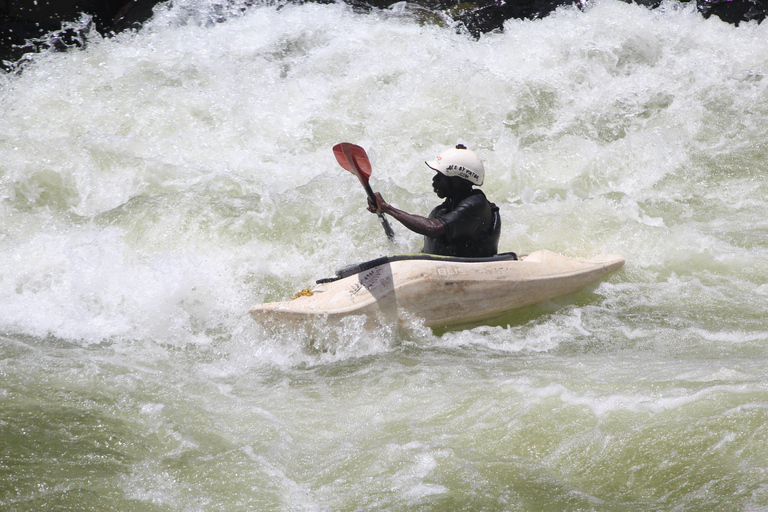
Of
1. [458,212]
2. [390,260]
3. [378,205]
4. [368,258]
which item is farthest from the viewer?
[368,258]

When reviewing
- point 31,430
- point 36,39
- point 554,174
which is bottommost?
point 31,430

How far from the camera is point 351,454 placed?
2859mm

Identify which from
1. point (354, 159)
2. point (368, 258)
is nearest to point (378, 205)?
point (354, 159)

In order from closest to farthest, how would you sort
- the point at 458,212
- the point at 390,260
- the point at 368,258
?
1. the point at 458,212
2. the point at 390,260
3. the point at 368,258

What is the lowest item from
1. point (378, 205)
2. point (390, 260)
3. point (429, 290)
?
point (429, 290)

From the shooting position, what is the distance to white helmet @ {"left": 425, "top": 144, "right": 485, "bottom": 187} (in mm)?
3861

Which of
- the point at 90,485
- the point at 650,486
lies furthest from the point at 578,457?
the point at 90,485

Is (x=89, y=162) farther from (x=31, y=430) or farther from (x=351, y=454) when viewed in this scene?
(x=351, y=454)

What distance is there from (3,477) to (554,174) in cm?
501

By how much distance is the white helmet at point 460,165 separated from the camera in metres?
3.86

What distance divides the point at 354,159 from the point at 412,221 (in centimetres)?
52

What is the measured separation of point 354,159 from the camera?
3.77 metres

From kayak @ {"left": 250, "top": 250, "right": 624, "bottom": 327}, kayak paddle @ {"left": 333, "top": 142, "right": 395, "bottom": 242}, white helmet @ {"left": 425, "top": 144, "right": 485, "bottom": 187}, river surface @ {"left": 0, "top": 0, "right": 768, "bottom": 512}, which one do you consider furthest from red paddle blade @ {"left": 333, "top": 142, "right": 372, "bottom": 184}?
river surface @ {"left": 0, "top": 0, "right": 768, "bottom": 512}

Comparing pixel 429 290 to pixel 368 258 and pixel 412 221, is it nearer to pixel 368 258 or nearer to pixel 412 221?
pixel 412 221
